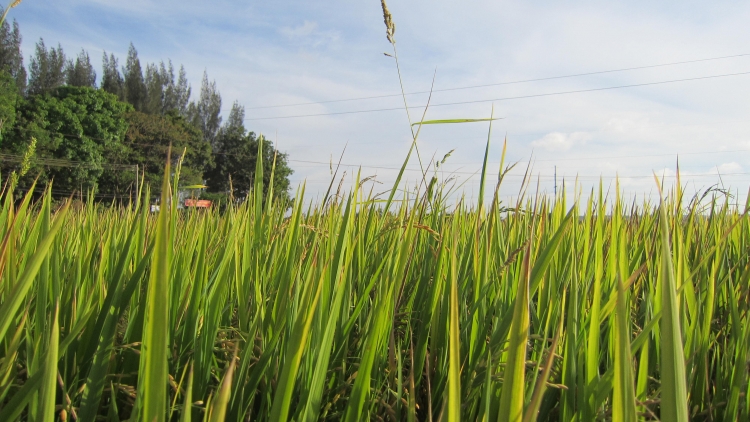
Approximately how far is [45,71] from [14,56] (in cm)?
321

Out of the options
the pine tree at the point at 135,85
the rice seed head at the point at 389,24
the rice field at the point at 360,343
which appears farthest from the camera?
the pine tree at the point at 135,85

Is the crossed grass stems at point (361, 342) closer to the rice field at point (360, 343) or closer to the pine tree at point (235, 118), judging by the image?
the rice field at point (360, 343)

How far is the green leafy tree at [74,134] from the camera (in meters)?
31.4

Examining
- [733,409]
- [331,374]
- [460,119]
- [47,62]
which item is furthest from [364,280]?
[47,62]

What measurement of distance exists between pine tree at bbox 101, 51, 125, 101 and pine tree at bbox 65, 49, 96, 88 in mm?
1358

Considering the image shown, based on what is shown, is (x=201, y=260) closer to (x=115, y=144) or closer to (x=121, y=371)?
(x=121, y=371)

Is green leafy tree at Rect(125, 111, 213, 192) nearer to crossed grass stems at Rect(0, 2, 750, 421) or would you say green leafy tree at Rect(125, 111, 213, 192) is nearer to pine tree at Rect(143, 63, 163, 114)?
pine tree at Rect(143, 63, 163, 114)

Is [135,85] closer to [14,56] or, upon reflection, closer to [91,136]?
[14,56]

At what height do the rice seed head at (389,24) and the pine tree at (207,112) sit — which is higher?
the pine tree at (207,112)

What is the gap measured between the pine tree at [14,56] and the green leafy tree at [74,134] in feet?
59.0

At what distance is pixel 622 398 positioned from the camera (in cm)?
39

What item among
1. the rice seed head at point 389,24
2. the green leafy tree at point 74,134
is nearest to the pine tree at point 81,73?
the green leafy tree at point 74,134

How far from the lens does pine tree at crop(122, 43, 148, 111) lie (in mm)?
57938

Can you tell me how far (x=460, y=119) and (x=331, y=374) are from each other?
669 millimetres
